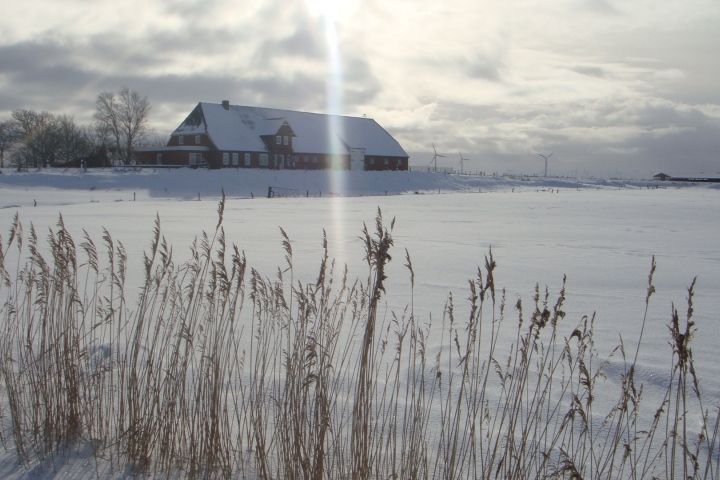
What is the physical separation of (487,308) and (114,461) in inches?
213

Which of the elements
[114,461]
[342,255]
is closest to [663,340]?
[114,461]

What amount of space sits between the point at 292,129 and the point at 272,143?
4.45 m

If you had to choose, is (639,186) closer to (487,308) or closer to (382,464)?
(487,308)

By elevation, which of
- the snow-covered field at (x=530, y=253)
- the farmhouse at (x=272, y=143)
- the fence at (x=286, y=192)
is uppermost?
the farmhouse at (x=272, y=143)

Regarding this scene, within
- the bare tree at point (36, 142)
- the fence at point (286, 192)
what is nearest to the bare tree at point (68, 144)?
the bare tree at point (36, 142)

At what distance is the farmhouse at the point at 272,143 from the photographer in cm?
6100

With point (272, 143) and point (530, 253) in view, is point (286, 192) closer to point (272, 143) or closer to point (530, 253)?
point (272, 143)

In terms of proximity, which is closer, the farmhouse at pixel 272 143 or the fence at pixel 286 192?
the fence at pixel 286 192

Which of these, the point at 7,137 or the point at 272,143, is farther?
the point at 7,137

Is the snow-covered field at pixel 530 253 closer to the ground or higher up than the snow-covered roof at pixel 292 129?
closer to the ground

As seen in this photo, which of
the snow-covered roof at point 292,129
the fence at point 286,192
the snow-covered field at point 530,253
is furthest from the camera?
the snow-covered roof at point 292,129

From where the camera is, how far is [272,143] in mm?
64438

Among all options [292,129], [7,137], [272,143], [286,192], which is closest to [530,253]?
[286,192]

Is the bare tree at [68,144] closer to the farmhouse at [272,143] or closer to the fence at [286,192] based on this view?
the farmhouse at [272,143]
